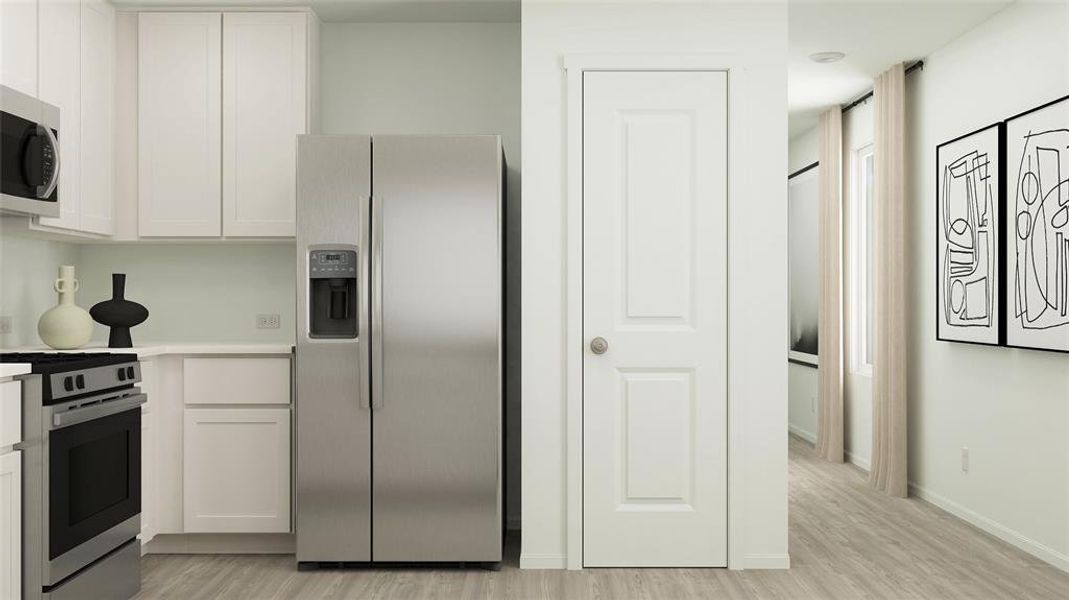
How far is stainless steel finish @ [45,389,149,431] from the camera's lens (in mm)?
2582

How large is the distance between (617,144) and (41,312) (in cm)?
280

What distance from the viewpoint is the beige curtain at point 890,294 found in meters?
4.54

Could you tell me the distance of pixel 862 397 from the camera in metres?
5.38

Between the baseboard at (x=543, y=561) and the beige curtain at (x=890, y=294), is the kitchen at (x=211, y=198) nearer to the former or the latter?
the baseboard at (x=543, y=561)

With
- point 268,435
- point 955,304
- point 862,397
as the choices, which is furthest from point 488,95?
point 862,397

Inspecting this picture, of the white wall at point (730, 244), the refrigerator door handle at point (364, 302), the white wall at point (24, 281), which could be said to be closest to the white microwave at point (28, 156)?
the white wall at point (24, 281)

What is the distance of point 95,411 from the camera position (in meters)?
2.79

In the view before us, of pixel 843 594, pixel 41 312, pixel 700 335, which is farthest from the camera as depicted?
pixel 41 312

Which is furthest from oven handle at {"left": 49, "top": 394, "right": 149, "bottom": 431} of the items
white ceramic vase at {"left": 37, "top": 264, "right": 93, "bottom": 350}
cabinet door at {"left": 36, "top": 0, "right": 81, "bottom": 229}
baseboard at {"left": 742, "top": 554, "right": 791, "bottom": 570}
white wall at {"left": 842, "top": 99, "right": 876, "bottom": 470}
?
white wall at {"left": 842, "top": 99, "right": 876, "bottom": 470}

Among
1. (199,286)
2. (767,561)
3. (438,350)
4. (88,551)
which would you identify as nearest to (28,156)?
(199,286)

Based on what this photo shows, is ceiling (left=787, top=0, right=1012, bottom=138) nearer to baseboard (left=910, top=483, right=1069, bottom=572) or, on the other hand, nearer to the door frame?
the door frame

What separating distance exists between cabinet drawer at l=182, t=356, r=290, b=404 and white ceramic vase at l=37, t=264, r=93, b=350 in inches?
17.7

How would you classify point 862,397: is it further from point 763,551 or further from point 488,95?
point 488,95

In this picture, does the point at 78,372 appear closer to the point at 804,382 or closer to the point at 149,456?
the point at 149,456
